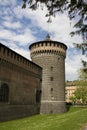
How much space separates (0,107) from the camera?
2288 cm

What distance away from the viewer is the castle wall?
939 inches

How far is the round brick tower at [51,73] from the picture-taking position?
34812 millimetres

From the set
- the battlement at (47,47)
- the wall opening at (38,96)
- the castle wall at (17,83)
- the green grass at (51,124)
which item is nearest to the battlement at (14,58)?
the castle wall at (17,83)

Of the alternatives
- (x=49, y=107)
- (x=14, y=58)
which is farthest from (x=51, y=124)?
(x=49, y=107)

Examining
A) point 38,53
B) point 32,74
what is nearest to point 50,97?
point 32,74

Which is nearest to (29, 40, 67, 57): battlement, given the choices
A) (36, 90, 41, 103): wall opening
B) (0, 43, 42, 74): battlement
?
(0, 43, 42, 74): battlement

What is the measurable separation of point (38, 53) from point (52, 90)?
23.6 feet

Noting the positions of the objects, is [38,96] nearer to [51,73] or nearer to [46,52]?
[51,73]

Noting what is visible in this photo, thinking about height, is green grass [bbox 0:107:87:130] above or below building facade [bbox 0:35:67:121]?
below

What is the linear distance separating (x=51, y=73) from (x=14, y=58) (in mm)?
10642

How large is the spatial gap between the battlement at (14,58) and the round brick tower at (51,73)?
328cm

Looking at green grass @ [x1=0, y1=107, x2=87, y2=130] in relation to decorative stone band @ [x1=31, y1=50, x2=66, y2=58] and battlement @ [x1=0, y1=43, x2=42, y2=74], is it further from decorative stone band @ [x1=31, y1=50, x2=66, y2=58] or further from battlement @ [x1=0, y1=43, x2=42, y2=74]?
decorative stone band @ [x1=31, y1=50, x2=66, y2=58]

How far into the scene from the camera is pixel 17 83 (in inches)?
1062

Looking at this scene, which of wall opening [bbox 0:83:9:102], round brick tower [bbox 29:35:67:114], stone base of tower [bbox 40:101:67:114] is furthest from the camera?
round brick tower [bbox 29:35:67:114]
